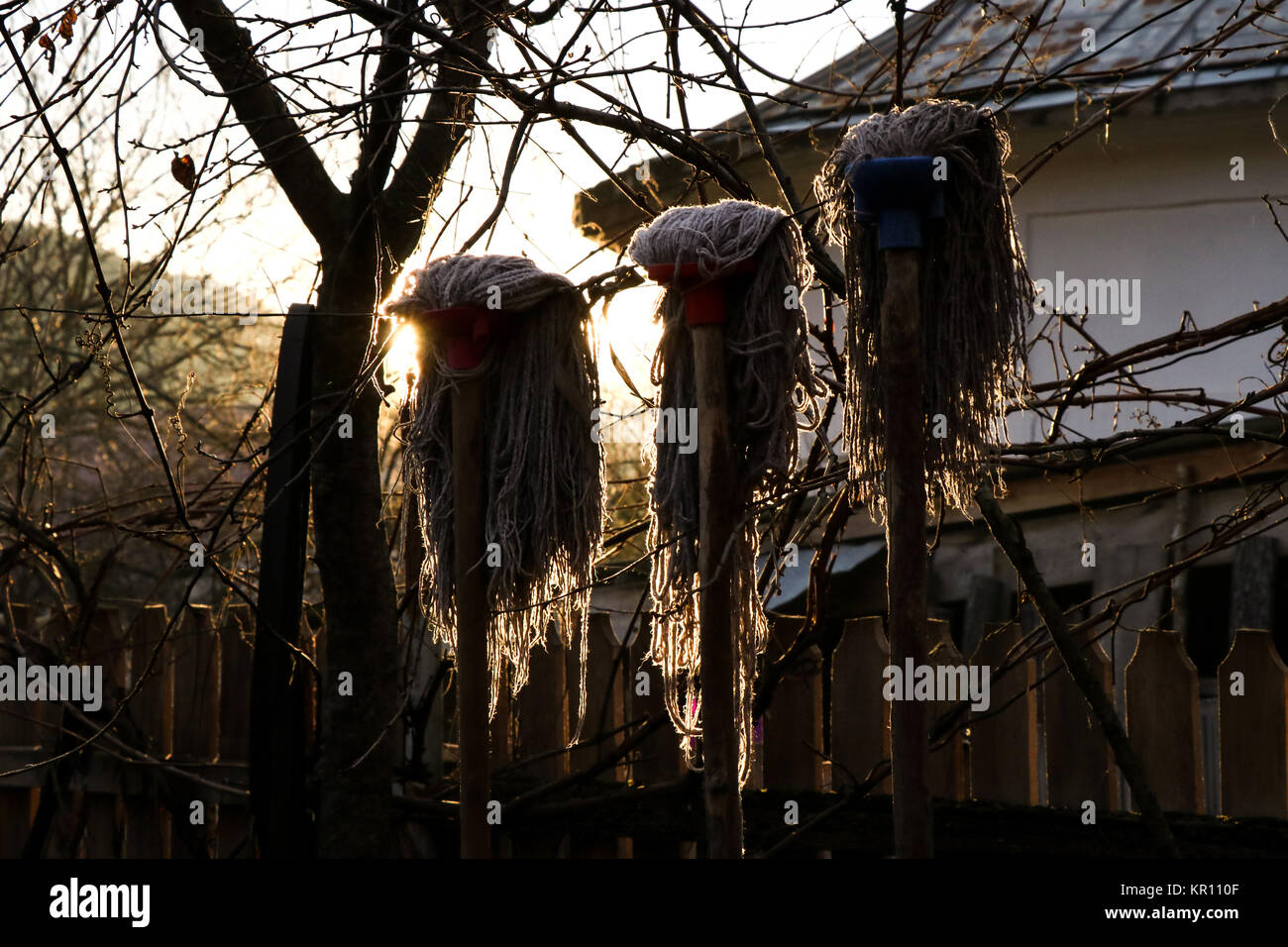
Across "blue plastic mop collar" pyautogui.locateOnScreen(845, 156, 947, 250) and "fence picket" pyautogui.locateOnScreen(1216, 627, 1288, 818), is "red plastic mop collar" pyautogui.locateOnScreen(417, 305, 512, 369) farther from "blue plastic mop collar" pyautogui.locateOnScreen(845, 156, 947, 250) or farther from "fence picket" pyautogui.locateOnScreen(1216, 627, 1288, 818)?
"fence picket" pyautogui.locateOnScreen(1216, 627, 1288, 818)

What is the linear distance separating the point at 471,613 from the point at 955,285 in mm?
978

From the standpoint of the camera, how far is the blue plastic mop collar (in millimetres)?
1887

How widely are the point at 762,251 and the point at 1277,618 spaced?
3.92 metres

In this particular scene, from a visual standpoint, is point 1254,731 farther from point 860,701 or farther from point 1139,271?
point 1139,271

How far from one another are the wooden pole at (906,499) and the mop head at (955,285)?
0.08 metres

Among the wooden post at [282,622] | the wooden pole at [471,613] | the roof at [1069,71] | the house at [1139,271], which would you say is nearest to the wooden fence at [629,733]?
the wooden post at [282,622]

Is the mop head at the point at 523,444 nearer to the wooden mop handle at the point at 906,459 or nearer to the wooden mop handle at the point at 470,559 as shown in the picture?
the wooden mop handle at the point at 470,559

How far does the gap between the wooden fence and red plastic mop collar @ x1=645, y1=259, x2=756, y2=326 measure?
126 cm

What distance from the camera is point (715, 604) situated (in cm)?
206

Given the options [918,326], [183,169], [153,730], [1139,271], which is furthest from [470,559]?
[1139,271]

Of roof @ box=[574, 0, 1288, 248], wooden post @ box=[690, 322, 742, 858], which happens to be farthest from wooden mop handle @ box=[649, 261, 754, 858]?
roof @ box=[574, 0, 1288, 248]

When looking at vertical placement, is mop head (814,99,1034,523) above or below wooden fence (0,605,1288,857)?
above

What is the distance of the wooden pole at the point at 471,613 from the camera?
7.29ft
